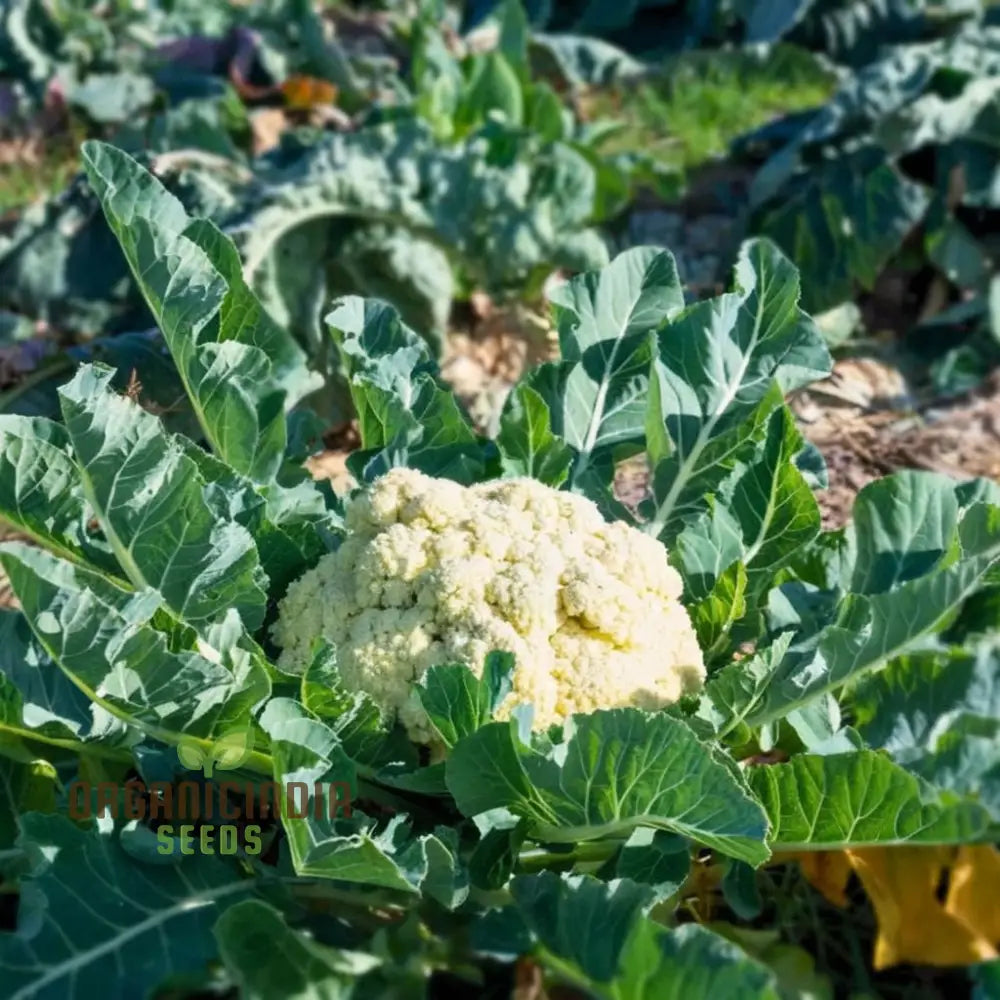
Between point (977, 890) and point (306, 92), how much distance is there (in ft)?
14.1

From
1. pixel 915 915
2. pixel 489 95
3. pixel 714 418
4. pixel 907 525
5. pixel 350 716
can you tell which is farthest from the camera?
pixel 489 95

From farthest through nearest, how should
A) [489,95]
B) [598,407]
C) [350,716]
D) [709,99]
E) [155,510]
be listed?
[709,99] < [489,95] < [598,407] < [155,510] < [350,716]

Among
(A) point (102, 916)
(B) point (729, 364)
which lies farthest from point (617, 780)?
(B) point (729, 364)

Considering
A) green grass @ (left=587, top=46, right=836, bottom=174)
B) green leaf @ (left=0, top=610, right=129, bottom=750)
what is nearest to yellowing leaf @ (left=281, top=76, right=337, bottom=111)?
green grass @ (left=587, top=46, right=836, bottom=174)

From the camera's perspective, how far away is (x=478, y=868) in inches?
78.0

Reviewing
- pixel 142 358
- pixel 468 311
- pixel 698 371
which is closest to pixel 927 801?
pixel 698 371

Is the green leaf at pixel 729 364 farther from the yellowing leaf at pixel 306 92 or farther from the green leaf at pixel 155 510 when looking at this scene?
the yellowing leaf at pixel 306 92

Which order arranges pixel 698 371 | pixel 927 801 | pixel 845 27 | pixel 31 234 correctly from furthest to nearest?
pixel 845 27 < pixel 31 234 < pixel 698 371 < pixel 927 801

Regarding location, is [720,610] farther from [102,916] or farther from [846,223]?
[846,223]

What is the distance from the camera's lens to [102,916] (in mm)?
1889

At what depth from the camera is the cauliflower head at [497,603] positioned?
6.97ft

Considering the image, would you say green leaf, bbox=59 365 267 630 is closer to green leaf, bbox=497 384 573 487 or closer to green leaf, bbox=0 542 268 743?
green leaf, bbox=0 542 268 743

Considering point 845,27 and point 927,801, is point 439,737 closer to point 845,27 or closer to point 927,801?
point 927,801

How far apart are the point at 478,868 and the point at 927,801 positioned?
62 centimetres
